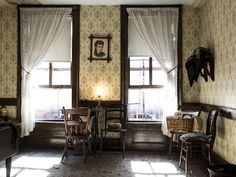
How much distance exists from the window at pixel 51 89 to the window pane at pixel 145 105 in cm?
136

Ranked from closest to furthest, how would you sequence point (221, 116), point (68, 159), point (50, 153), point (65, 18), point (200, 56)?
point (221, 116) < point (200, 56) < point (68, 159) < point (50, 153) < point (65, 18)

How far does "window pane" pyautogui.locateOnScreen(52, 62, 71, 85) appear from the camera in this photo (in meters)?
6.79

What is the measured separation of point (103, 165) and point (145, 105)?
1.93 m

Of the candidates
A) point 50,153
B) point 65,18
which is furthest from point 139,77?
point 50,153

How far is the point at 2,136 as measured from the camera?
11.5ft

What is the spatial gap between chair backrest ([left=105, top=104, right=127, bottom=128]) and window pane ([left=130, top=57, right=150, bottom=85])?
25.2 inches

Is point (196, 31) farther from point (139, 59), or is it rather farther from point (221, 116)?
point (221, 116)

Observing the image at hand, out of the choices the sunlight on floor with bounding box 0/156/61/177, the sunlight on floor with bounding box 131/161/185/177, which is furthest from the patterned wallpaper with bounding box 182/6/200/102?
the sunlight on floor with bounding box 0/156/61/177

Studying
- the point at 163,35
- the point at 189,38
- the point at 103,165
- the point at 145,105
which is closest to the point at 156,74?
the point at 145,105

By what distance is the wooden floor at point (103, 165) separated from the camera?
4.71 m

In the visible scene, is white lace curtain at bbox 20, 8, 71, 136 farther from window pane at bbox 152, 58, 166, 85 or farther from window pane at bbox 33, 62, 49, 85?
window pane at bbox 152, 58, 166, 85

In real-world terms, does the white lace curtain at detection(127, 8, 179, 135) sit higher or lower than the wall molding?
higher

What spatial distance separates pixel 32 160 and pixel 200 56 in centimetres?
345

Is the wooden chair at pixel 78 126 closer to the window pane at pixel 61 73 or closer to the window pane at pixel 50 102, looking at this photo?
the window pane at pixel 50 102
